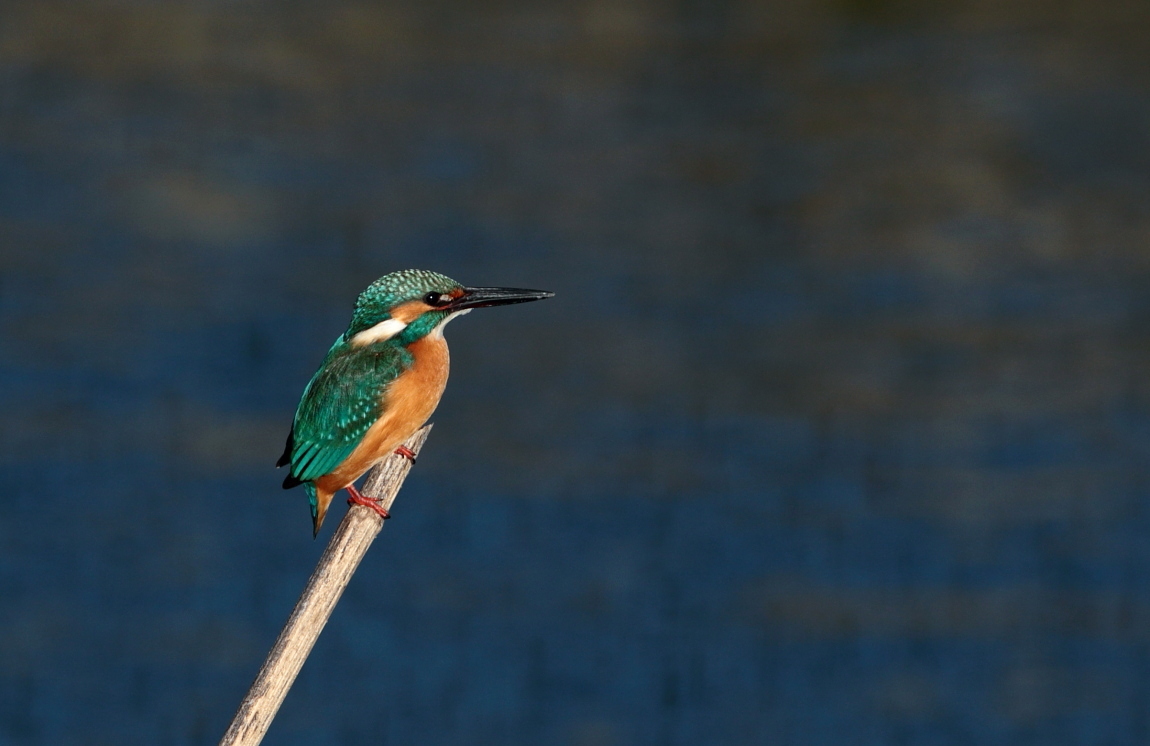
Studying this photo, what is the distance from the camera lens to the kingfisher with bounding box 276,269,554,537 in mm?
3795

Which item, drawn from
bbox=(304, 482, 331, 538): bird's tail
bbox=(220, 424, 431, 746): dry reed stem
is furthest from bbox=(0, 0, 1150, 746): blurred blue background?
bbox=(220, 424, 431, 746): dry reed stem

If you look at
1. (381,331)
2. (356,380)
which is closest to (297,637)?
(356,380)

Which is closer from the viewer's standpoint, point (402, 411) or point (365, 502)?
point (365, 502)

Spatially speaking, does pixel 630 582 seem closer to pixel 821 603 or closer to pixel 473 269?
pixel 821 603

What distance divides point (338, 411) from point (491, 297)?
1.46 feet

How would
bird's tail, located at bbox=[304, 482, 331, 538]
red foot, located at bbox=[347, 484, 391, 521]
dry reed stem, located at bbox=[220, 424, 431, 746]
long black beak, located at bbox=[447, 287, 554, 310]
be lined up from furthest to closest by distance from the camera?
1. bird's tail, located at bbox=[304, 482, 331, 538]
2. long black beak, located at bbox=[447, 287, 554, 310]
3. red foot, located at bbox=[347, 484, 391, 521]
4. dry reed stem, located at bbox=[220, 424, 431, 746]

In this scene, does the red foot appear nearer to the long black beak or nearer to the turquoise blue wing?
the turquoise blue wing

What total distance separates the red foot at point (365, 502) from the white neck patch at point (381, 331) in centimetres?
35

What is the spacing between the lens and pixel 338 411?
12.4 ft

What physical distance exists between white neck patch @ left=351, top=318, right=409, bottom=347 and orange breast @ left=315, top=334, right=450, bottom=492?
57 millimetres

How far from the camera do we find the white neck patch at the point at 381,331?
396 cm

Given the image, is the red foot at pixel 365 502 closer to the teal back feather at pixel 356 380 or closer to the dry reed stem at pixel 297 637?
the teal back feather at pixel 356 380

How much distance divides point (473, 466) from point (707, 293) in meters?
3.06

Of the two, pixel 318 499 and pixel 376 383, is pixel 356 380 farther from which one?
pixel 318 499
